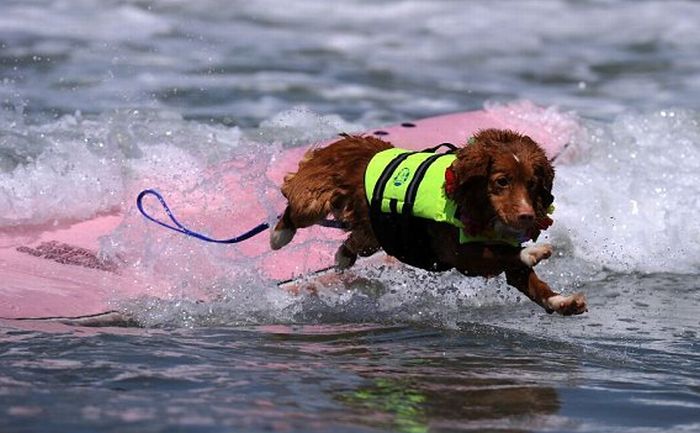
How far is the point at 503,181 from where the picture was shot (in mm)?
4289

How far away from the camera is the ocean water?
3754 mm

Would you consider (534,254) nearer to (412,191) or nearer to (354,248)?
(412,191)

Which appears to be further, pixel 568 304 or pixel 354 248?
pixel 354 248

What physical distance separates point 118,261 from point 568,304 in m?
1.96

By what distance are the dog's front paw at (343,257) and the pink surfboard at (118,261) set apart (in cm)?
36

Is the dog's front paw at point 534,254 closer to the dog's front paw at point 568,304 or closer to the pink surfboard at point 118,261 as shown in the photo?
the dog's front paw at point 568,304

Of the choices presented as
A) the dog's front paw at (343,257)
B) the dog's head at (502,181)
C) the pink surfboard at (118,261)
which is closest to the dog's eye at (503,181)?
the dog's head at (502,181)

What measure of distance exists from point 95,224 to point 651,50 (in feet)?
30.1

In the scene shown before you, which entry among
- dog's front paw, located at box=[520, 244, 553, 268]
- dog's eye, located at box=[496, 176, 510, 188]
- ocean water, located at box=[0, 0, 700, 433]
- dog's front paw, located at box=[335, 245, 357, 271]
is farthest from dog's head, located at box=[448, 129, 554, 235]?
dog's front paw, located at box=[335, 245, 357, 271]

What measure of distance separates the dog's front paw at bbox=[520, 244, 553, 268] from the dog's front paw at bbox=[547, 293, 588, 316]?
0.43 feet

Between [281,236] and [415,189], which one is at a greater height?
[415,189]

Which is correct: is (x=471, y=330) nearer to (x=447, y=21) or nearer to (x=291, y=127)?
(x=291, y=127)

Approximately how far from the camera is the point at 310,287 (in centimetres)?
543

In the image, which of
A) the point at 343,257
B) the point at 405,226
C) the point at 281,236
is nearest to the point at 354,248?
the point at 343,257
